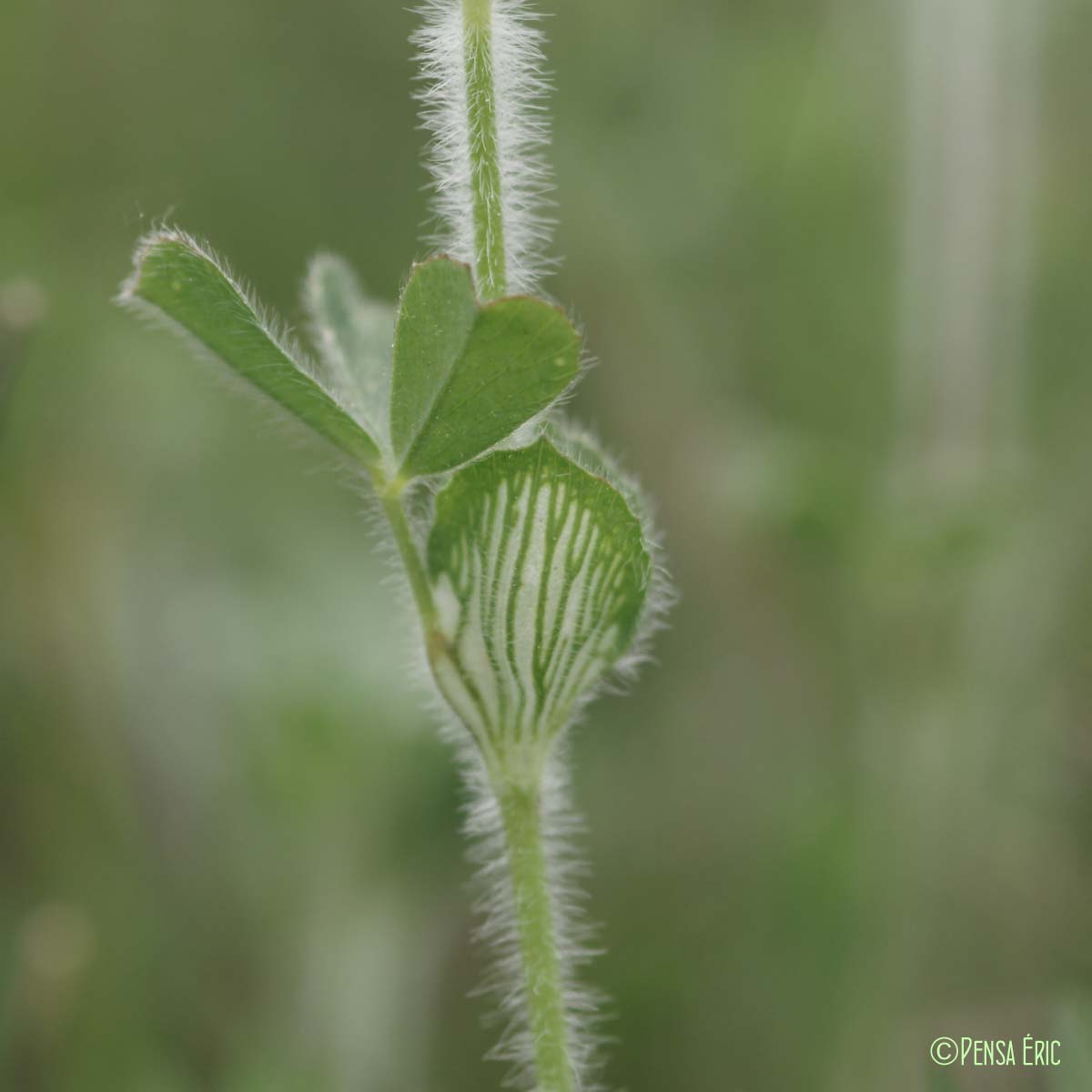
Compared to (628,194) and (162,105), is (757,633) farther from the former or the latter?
(162,105)

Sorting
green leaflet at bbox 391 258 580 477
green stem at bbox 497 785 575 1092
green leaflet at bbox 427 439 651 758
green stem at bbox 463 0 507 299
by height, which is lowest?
green stem at bbox 497 785 575 1092

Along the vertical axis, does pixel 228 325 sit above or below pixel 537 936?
above

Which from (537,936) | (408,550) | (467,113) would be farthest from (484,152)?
(537,936)

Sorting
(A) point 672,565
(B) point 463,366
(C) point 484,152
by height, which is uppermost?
(A) point 672,565

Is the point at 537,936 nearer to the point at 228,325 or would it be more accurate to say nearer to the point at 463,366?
the point at 463,366

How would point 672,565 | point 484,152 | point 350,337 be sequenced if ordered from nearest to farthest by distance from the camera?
point 484,152, point 350,337, point 672,565

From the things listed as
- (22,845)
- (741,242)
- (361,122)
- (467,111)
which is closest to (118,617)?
(22,845)

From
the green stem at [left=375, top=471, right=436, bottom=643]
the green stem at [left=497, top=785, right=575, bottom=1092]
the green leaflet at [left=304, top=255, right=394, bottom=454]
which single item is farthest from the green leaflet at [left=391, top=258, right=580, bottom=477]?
the green stem at [left=497, top=785, right=575, bottom=1092]

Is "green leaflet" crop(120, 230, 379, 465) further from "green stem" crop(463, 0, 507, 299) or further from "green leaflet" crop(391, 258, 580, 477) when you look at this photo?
"green stem" crop(463, 0, 507, 299)
